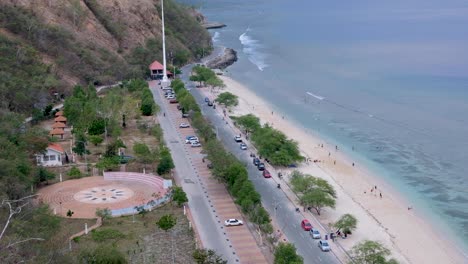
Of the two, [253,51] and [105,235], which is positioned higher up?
[253,51]

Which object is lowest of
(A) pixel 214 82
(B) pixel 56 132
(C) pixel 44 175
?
(C) pixel 44 175

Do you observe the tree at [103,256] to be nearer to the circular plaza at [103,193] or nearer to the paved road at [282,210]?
the circular plaza at [103,193]

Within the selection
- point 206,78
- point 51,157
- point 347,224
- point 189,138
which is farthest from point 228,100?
point 347,224

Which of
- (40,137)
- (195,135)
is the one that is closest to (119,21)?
(195,135)

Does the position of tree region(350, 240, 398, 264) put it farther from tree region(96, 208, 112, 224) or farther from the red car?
tree region(96, 208, 112, 224)

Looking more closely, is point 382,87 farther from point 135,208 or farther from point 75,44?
point 135,208

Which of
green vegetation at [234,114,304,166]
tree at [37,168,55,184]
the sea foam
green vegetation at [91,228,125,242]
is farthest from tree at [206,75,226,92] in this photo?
green vegetation at [91,228,125,242]

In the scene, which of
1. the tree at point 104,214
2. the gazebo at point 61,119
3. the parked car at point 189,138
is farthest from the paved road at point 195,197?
the gazebo at point 61,119
